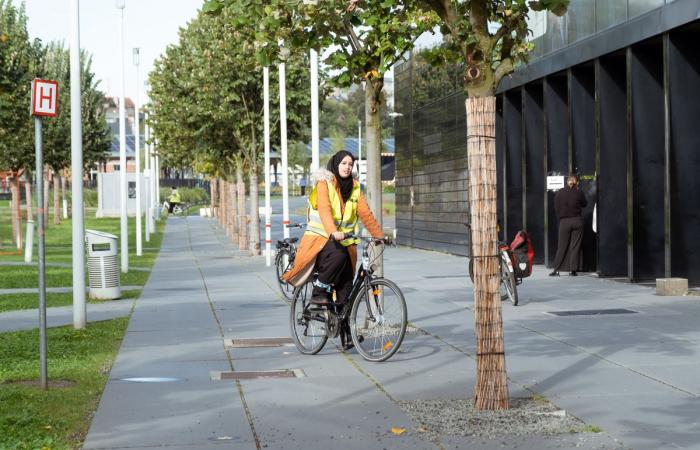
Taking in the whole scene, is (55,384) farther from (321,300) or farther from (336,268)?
(336,268)

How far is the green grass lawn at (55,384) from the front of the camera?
24.4 ft

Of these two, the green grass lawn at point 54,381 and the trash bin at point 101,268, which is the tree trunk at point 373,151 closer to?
the green grass lawn at point 54,381

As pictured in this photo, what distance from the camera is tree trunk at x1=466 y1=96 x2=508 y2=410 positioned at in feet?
26.0

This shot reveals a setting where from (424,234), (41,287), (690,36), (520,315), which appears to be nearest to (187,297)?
(520,315)

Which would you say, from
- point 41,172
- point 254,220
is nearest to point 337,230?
point 41,172

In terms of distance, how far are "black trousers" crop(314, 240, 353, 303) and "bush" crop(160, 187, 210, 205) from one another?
88.1 meters

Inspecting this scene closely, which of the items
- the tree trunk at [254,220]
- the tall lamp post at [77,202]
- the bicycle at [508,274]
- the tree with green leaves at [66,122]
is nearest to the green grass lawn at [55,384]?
the tall lamp post at [77,202]

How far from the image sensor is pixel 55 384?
31.3 feet

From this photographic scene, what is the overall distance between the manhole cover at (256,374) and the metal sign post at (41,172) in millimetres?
1348

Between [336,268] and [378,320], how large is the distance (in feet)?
2.18

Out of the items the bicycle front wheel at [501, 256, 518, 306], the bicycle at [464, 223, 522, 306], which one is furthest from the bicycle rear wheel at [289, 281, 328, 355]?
the bicycle front wheel at [501, 256, 518, 306]

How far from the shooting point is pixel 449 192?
3219 cm

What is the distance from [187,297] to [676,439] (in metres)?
A: 12.4

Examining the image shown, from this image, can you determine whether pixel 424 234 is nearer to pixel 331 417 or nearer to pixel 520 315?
pixel 520 315
